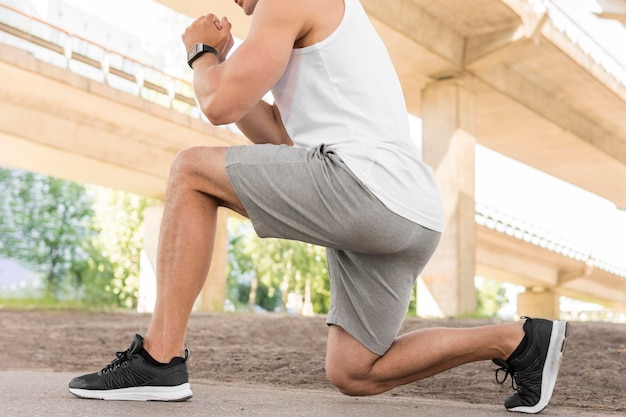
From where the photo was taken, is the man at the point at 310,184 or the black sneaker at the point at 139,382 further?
the black sneaker at the point at 139,382

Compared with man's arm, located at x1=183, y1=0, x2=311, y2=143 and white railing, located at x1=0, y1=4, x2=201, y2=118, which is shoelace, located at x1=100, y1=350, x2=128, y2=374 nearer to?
man's arm, located at x1=183, y1=0, x2=311, y2=143

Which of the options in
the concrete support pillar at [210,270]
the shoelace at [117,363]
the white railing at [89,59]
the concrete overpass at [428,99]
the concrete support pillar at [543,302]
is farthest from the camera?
the concrete support pillar at [543,302]

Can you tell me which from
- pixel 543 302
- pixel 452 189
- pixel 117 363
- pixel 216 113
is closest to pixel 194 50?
pixel 216 113

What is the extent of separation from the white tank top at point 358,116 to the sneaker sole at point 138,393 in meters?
1.03

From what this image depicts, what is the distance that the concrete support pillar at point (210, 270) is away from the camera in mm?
24391

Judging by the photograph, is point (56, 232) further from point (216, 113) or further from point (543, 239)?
point (216, 113)

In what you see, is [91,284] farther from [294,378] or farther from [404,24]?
[294,378]

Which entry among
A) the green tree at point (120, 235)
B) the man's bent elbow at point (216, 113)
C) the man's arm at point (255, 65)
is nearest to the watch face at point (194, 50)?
the man's arm at point (255, 65)

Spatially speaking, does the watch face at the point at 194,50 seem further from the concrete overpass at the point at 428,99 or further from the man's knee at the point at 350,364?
the concrete overpass at the point at 428,99

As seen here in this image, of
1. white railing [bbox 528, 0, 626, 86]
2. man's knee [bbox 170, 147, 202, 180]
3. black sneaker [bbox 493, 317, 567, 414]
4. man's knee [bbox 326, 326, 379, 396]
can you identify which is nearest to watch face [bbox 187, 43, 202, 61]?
man's knee [bbox 170, 147, 202, 180]

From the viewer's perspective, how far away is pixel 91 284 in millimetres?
40625

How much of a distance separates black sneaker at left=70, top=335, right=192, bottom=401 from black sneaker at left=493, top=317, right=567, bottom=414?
50.0 inches

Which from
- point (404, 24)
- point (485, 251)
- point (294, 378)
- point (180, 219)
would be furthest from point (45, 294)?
point (485, 251)

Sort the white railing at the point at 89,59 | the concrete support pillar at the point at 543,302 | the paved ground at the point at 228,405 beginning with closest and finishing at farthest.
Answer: the paved ground at the point at 228,405, the white railing at the point at 89,59, the concrete support pillar at the point at 543,302
